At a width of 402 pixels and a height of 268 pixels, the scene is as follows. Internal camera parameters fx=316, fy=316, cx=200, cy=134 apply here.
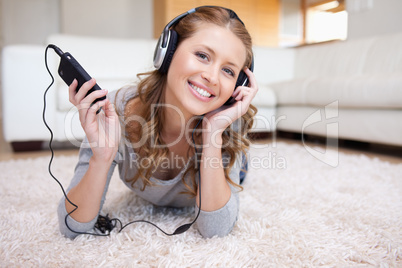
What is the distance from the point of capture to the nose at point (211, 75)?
782 mm

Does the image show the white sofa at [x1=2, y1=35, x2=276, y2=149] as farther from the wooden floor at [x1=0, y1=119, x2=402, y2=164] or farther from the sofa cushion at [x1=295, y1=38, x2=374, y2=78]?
the sofa cushion at [x1=295, y1=38, x2=374, y2=78]

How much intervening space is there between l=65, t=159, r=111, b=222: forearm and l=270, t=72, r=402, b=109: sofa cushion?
186 centimetres

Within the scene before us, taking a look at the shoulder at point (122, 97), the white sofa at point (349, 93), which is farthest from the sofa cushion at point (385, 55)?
the shoulder at point (122, 97)

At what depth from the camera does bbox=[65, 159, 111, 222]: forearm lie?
2.46 ft

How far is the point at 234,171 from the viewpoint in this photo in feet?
3.04

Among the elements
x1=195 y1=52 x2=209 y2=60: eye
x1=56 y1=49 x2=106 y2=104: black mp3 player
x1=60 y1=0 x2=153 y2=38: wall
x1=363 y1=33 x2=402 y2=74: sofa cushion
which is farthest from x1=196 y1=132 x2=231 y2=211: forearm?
x1=60 y1=0 x2=153 y2=38: wall

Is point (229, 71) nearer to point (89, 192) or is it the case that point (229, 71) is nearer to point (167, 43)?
point (167, 43)

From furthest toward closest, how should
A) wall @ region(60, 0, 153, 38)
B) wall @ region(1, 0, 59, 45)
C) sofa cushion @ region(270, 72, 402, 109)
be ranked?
wall @ region(60, 0, 153, 38)
wall @ region(1, 0, 59, 45)
sofa cushion @ region(270, 72, 402, 109)

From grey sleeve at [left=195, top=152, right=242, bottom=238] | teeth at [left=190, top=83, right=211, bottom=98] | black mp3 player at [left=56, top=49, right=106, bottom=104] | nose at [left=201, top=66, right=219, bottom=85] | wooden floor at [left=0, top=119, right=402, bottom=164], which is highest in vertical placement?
black mp3 player at [left=56, top=49, right=106, bottom=104]

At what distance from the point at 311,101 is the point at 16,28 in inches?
193

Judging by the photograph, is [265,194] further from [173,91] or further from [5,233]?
[5,233]

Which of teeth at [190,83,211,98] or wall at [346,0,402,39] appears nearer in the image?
teeth at [190,83,211,98]

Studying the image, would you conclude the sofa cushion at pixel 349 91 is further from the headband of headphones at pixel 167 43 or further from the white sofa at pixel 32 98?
the headband of headphones at pixel 167 43

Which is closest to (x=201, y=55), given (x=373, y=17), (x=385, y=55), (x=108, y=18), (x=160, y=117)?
(x=160, y=117)
